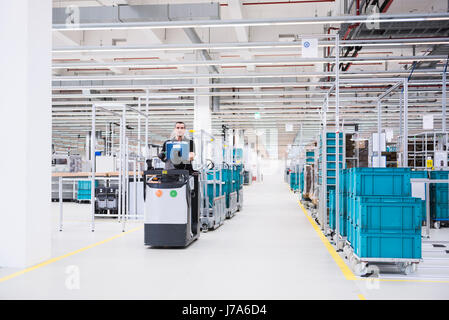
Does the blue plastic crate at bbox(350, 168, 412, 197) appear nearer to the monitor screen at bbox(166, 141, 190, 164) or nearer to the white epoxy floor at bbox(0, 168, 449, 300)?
the white epoxy floor at bbox(0, 168, 449, 300)

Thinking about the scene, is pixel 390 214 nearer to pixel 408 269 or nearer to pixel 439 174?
pixel 408 269

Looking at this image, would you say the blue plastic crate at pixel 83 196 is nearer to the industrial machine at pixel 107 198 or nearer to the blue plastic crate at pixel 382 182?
the industrial machine at pixel 107 198

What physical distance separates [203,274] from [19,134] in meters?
2.78

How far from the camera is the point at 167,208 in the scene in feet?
20.0

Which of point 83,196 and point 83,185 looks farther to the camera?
point 83,196

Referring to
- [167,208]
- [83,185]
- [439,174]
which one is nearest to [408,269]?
[167,208]

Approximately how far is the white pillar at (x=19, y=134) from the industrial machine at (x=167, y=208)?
1.58 metres

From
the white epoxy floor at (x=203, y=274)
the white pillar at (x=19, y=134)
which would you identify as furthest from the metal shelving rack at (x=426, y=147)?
the white pillar at (x=19, y=134)

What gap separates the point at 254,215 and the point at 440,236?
4740mm

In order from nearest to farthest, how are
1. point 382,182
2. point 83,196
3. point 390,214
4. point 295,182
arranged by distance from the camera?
point 390,214 → point 382,182 → point 83,196 → point 295,182

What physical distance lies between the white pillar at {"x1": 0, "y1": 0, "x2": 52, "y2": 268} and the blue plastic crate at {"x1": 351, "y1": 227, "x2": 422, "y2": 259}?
3.95m

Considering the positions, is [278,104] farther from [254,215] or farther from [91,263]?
[91,263]

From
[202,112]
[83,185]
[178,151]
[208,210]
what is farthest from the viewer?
[202,112]

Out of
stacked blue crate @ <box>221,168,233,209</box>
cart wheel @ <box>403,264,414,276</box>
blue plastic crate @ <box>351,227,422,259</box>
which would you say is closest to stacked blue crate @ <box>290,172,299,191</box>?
stacked blue crate @ <box>221,168,233,209</box>
